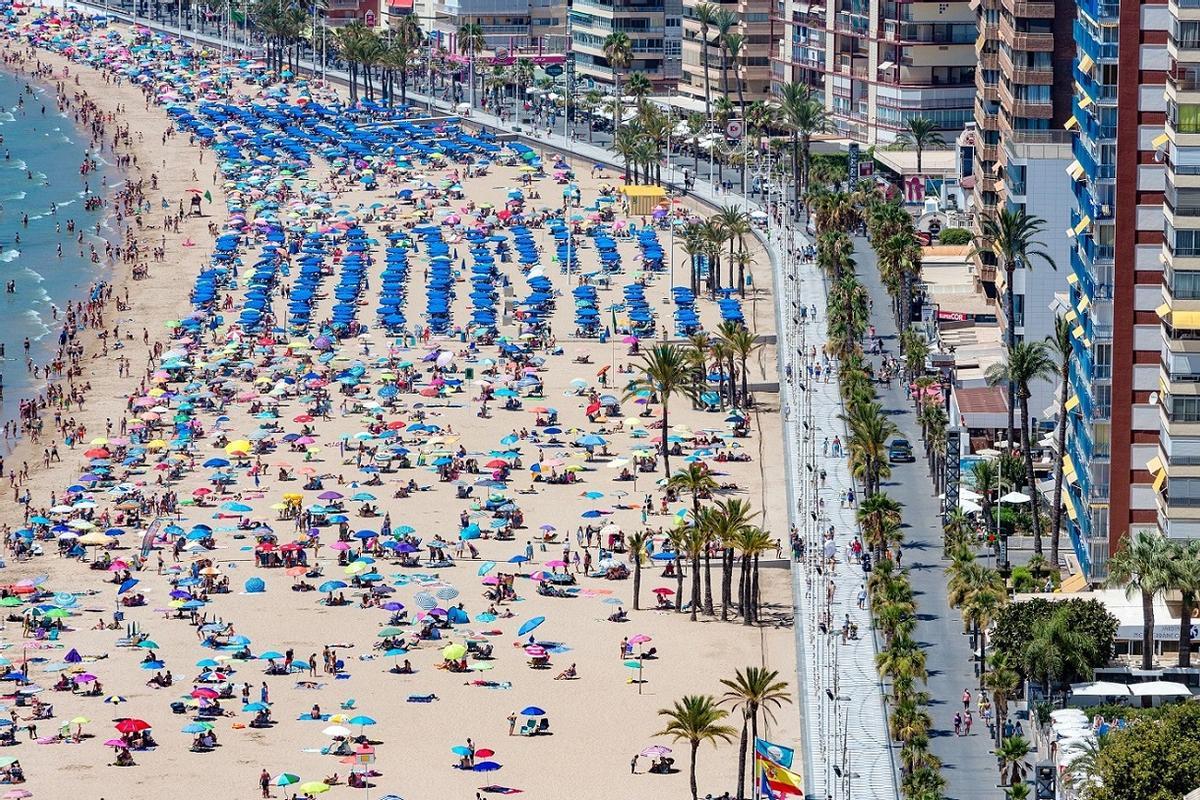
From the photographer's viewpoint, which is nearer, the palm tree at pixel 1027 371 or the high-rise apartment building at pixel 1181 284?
the high-rise apartment building at pixel 1181 284

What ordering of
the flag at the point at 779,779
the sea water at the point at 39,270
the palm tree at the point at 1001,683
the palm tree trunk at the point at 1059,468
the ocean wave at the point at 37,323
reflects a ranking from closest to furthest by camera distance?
1. the flag at the point at 779,779
2. the palm tree at the point at 1001,683
3. the palm tree trunk at the point at 1059,468
4. the sea water at the point at 39,270
5. the ocean wave at the point at 37,323

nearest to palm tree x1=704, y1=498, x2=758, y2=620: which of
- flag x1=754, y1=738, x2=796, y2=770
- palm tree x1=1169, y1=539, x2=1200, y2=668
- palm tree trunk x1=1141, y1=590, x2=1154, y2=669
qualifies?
palm tree trunk x1=1141, y1=590, x2=1154, y2=669

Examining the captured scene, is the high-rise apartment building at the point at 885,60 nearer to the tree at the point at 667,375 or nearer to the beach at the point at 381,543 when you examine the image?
the beach at the point at 381,543

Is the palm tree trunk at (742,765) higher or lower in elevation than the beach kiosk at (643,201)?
lower

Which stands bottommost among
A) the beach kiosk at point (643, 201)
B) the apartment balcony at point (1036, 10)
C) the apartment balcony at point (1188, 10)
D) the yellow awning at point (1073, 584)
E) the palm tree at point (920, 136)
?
the yellow awning at point (1073, 584)

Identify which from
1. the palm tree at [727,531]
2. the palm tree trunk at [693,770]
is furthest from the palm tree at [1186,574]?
the palm tree at [727,531]

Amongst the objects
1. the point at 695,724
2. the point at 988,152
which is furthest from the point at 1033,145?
the point at 695,724

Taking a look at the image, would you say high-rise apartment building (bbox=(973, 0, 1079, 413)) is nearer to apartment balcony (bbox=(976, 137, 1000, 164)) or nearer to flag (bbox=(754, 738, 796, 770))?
apartment balcony (bbox=(976, 137, 1000, 164))

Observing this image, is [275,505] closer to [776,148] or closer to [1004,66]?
[1004,66]
